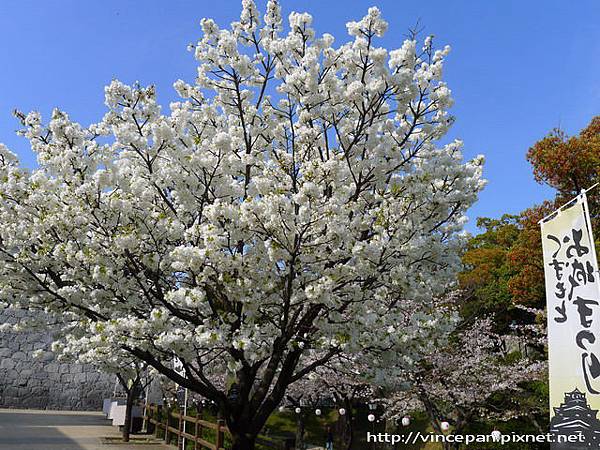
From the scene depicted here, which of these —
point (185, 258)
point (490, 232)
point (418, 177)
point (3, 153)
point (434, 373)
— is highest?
point (490, 232)

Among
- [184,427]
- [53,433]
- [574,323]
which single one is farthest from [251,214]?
[53,433]

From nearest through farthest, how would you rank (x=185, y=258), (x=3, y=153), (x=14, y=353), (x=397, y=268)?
(x=185, y=258) → (x=397, y=268) → (x=3, y=153) → (x=14, y=353)

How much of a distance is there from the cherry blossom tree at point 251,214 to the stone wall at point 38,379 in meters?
19.1

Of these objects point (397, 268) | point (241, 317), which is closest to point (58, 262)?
point (241, 317)

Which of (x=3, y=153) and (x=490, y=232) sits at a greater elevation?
(x=490, y=232)

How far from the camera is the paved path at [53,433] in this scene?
40.7ft

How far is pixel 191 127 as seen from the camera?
741 cm

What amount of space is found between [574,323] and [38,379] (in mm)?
24351

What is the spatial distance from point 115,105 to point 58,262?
2.16 m

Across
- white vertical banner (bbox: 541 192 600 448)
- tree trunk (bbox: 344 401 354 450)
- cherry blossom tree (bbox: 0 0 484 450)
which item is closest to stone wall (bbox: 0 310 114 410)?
tree trunk (bbox: 344 401 354 450)

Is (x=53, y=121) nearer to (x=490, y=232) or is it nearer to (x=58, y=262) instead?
(x=58, y=262)

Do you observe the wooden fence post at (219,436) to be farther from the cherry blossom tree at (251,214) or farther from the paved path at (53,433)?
the paved path at (53,433)

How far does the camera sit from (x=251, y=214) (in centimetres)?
535

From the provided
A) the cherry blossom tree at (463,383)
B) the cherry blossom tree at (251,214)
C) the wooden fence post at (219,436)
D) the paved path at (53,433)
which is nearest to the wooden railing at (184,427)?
the wooden fence post at (219,436)
